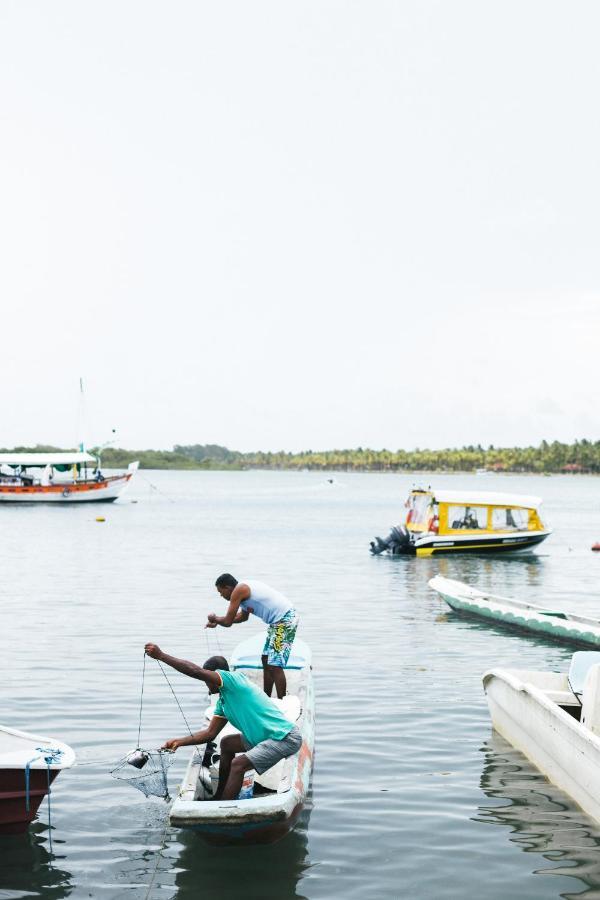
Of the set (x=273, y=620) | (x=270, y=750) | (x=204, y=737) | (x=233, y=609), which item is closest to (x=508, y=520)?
(x=273, y=620)

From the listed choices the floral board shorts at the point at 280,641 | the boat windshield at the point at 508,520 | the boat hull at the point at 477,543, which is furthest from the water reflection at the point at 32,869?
the boat windshield at the point at 508,520

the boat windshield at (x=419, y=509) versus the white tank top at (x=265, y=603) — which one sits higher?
the white tank top at (x=265, y=603)

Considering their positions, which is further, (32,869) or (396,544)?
(396,544)

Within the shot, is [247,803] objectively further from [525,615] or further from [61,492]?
[61,492]

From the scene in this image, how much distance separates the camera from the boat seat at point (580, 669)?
43.1ft

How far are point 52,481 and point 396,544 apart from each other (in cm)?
5534

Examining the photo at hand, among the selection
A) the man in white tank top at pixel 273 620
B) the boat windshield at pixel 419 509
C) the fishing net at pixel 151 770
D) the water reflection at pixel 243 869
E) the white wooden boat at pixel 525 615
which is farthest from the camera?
the boat windshield at pixel 419 509

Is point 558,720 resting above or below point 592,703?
below

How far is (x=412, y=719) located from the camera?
15.4m

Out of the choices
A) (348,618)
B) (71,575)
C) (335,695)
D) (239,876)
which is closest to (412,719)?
(335,695)

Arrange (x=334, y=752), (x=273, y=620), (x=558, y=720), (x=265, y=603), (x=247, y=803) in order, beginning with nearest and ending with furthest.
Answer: (x=247, y=803)
(x=558, y=720)
(x=265, y=603)
(x=273, y=620)
(x=334, y=752)

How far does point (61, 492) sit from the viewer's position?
304 ft

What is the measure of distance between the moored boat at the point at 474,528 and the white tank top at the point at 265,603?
1230 inches

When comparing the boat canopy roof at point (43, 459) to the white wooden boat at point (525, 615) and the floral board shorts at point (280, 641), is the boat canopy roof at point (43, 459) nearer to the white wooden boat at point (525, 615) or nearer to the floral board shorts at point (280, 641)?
the white wooden boat at point (525, 615)
